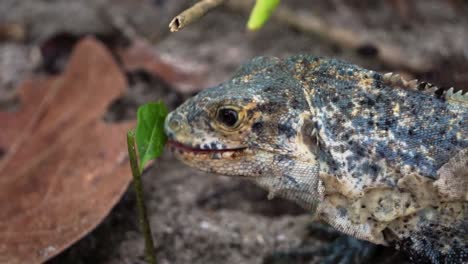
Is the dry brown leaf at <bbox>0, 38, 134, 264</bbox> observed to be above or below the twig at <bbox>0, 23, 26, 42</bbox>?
above

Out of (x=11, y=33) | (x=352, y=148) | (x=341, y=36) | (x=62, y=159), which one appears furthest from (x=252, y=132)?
(x=11, y=33)

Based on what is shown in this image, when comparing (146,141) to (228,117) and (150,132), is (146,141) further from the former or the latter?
(228,117)

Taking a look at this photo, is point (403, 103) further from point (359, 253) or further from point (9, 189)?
point (9, 189)

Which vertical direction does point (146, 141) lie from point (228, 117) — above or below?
below

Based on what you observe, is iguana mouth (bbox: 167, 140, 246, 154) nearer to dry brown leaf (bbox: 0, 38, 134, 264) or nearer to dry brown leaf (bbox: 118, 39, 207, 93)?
dry brown leaf (bbox: 0, 38, 134, 264)

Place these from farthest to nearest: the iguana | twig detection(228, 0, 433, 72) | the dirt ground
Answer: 1. twig detection(228, 0, 433, 72)
2. the dirt ground
3. the iguana

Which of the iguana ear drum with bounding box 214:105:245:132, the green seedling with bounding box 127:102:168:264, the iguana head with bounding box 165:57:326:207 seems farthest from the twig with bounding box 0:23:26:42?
the iguana ear drum with bounding box 214:105:245:132
